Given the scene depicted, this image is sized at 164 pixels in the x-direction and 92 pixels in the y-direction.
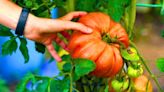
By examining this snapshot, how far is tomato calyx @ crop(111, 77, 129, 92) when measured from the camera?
1.22 metres

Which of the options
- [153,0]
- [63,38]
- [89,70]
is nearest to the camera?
[89,70]

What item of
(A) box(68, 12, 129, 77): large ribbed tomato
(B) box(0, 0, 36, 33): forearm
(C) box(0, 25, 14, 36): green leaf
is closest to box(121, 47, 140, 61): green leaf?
(A) box(68, 12, 129, 77): large ribbed tomato

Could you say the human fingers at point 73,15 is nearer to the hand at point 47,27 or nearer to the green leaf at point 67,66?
the hand at point 47,27

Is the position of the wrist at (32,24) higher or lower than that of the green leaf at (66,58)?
higher

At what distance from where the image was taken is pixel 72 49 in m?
1.17

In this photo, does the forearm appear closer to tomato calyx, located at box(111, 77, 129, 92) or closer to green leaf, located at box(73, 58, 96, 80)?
green leaf, located at box(73, 58, 96, 80)

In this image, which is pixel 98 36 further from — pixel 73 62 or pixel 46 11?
pixel 46 11

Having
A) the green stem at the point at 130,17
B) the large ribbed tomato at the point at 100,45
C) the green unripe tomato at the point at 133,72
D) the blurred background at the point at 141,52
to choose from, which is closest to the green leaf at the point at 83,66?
the large ribbed tomato at the point at 100,45

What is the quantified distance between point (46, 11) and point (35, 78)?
188mm

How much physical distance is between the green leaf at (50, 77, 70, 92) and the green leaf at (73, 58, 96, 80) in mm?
32

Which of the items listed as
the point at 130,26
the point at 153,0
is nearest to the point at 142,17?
the point at 153,0

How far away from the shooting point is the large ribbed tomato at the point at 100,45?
1.15 metres

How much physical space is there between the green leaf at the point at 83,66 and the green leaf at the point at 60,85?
0.03 m

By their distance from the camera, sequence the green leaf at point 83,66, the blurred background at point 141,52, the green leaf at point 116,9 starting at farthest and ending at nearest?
the blurred background at point 141,52 < the green leaf at point 116,9 < the green leaf at point 83,66
